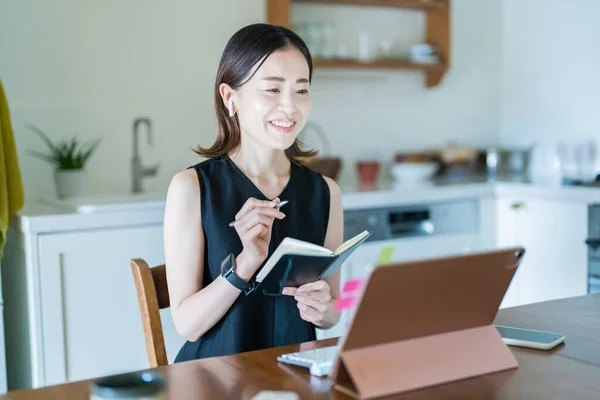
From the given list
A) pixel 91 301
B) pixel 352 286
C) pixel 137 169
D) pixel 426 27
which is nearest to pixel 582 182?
pixel 426 27

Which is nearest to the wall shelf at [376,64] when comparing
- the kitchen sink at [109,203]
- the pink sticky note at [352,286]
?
the kitchen sink at [109,203]

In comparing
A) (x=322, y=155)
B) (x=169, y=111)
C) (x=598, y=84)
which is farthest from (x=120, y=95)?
(x=598, y=84)

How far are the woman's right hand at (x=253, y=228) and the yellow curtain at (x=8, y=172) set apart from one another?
137cm

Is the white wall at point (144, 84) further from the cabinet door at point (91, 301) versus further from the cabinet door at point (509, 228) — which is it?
the cabinet door at point (509, 228)

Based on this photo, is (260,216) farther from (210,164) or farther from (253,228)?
(210,164)

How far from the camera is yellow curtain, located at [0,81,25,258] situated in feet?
8.39

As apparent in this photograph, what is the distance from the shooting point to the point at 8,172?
8.59 ft

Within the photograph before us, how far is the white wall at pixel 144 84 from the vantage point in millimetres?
3013

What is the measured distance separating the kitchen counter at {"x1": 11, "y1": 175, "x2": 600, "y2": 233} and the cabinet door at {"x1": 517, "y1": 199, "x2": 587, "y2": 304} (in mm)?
62

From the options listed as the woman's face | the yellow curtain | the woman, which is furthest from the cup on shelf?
the woman's face

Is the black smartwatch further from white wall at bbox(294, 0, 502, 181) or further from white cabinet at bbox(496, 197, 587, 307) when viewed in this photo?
white wall at bbox(294, 0, 502, 181)

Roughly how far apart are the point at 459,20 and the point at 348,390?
11.2ft

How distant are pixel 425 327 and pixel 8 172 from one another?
1930 mm

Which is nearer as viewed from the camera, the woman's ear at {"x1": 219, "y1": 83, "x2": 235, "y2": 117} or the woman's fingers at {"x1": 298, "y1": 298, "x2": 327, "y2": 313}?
the woman's fingers at {"x1": 298, "y1": 298, "x2": 327, "y2": 313}
